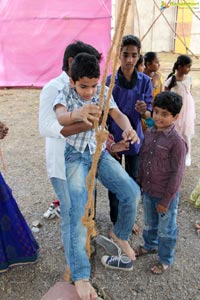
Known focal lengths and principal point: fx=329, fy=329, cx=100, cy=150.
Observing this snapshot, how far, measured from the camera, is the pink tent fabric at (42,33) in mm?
7488

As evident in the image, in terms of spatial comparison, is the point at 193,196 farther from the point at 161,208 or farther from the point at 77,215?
the point at 77,215

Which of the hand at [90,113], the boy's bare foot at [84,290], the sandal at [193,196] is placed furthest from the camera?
the sandal at [193,196]

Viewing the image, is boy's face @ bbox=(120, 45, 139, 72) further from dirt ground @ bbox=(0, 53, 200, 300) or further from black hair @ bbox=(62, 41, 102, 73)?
dirt ground @ bbox=(0, 53, 200, 300)

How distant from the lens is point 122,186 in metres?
1.88

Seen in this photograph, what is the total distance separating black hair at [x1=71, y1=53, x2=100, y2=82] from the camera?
1.62 metres

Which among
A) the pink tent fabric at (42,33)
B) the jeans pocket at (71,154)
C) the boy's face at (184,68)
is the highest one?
the pink tent fabric at (42,33)

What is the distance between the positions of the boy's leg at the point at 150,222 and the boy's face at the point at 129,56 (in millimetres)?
946

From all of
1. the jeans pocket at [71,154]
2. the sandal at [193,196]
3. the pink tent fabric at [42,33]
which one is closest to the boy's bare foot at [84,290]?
the jeans pocket at [71,154]

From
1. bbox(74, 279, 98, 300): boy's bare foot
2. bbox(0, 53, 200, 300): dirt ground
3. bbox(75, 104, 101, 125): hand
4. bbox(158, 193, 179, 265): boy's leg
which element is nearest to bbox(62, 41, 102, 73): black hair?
bbox(75, 104, 101, 125): hand

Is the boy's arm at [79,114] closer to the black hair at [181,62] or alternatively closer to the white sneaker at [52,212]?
the white sneaker at [52,212]

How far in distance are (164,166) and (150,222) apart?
0.50m

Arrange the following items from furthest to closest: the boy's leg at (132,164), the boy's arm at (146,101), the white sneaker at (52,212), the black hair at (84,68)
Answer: the white sneaker at (52,212) → the boy's leg at (132,164) → the boy's arm at (146,101) → the black hair at (84,68)

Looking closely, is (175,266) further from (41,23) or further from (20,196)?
(41,23)

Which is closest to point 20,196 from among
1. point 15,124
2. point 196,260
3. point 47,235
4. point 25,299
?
point 47,235
